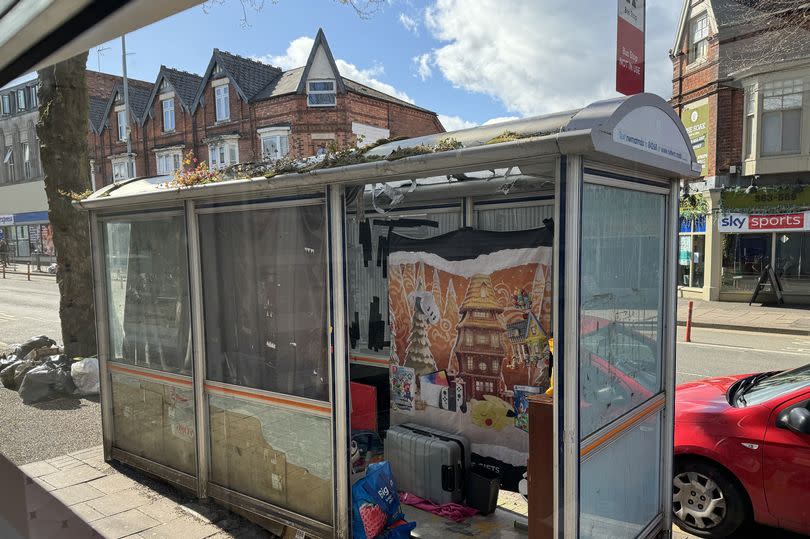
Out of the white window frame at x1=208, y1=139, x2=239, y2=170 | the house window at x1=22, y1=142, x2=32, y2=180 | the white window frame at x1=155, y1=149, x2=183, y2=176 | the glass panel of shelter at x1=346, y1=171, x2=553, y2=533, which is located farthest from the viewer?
the white window frame at x1=155, y1=149, x2=183, y2=176

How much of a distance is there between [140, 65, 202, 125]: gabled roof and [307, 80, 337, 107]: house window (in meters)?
8.02

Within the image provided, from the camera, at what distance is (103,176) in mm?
27438

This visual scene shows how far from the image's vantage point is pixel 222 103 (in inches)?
1118

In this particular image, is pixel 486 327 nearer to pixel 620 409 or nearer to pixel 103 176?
pixel 620 409

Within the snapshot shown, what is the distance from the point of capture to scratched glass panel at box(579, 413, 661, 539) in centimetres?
302

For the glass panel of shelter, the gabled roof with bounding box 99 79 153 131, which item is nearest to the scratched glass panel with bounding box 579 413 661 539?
the glass panel of shelter

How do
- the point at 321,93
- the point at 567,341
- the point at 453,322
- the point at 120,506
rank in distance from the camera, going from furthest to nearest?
1. the point at 321,93
2. the point at 453,322
3. the point at 120,506
4. the point at 567,341

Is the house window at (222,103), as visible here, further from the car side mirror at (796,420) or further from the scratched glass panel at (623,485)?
the car side mirror at (796,420)

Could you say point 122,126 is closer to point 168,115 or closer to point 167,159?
point 168,115

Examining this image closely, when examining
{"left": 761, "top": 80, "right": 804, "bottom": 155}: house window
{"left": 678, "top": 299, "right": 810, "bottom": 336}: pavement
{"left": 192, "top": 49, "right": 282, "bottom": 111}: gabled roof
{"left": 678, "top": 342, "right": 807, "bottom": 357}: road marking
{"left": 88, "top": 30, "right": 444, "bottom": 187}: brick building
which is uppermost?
{"left": 192, "top": 49, "right": 282, "bottom": 111}: gabled roof

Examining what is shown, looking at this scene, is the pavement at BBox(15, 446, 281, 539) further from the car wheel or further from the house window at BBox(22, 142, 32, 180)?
the house window at BBox(22, 142, 32, 180)

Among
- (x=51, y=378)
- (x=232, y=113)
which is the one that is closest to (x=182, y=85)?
(x=232, y=113)

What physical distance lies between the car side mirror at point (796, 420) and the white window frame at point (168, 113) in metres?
31.6

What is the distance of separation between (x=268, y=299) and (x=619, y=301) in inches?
97.0
